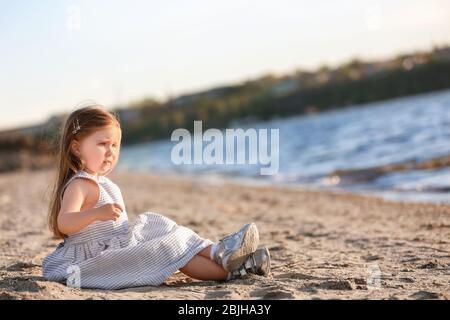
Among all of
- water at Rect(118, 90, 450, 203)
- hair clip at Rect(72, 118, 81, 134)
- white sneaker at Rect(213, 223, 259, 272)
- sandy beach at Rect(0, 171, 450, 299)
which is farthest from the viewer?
water at Rect(118, 90, 450, 203)

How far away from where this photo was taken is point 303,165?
12.4 m

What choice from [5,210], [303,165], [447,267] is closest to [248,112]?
[303,165]

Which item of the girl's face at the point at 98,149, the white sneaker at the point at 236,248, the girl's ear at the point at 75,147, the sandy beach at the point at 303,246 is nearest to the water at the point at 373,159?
the sandy beach at the point at 303,246

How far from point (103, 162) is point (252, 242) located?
845 millimetres

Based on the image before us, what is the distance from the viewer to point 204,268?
2.97 metres

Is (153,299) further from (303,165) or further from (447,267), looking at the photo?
(303,165)

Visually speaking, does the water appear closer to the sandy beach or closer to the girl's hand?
the sandy beach

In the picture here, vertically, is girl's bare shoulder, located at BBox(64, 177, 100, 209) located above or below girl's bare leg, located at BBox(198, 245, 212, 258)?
above

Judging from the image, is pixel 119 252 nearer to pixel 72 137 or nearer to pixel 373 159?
pixel 72 137

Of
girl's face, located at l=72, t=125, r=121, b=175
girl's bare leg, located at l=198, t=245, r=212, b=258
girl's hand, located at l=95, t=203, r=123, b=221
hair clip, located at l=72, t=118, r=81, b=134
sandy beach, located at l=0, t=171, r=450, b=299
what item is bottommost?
sandy beach, located at l=0, t=171, r=450, b=299

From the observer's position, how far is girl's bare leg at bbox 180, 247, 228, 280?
9.73 ft

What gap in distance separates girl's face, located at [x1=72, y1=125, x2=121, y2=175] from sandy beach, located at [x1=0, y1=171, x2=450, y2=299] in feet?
2.05

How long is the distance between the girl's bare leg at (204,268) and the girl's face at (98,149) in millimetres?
647

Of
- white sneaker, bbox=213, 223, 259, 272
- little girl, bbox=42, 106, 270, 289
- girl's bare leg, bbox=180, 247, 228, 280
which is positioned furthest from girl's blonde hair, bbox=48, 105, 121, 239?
white sneaker, bbox=213, 223, 259, 272
